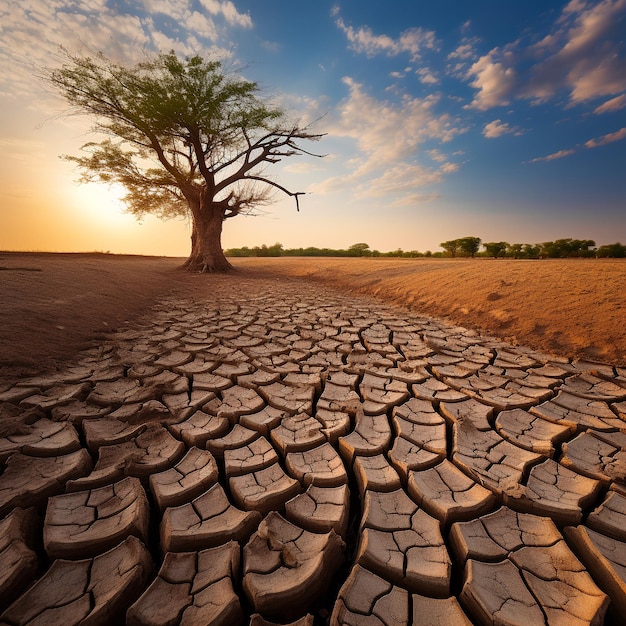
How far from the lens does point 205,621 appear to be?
0.83 m

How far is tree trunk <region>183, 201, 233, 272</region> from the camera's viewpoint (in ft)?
31.8

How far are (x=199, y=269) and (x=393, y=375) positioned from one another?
885 cm

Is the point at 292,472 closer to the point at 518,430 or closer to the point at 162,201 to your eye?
the point at 518,430

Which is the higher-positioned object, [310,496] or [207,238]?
[207,238]

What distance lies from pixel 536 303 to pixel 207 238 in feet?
29.6

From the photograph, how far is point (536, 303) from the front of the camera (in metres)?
3.89

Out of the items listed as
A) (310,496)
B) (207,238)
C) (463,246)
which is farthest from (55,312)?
(463,246)

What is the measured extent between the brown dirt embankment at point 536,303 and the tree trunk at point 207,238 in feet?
19.1

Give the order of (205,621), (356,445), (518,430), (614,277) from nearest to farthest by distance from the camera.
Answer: (205,621), (356,445), (518,430), (614,277)

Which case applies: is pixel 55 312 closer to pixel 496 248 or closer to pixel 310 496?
A: pixel 310 496

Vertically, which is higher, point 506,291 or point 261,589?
point 506,291

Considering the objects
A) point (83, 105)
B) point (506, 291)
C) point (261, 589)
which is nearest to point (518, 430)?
point (261, 589)

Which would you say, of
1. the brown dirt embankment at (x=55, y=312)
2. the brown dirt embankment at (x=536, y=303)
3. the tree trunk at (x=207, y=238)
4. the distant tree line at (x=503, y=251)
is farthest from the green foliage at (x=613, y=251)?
the brown dirt embankment at (x=55, y=312)

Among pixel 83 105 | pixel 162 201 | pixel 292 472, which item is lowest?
pixel 292 472
